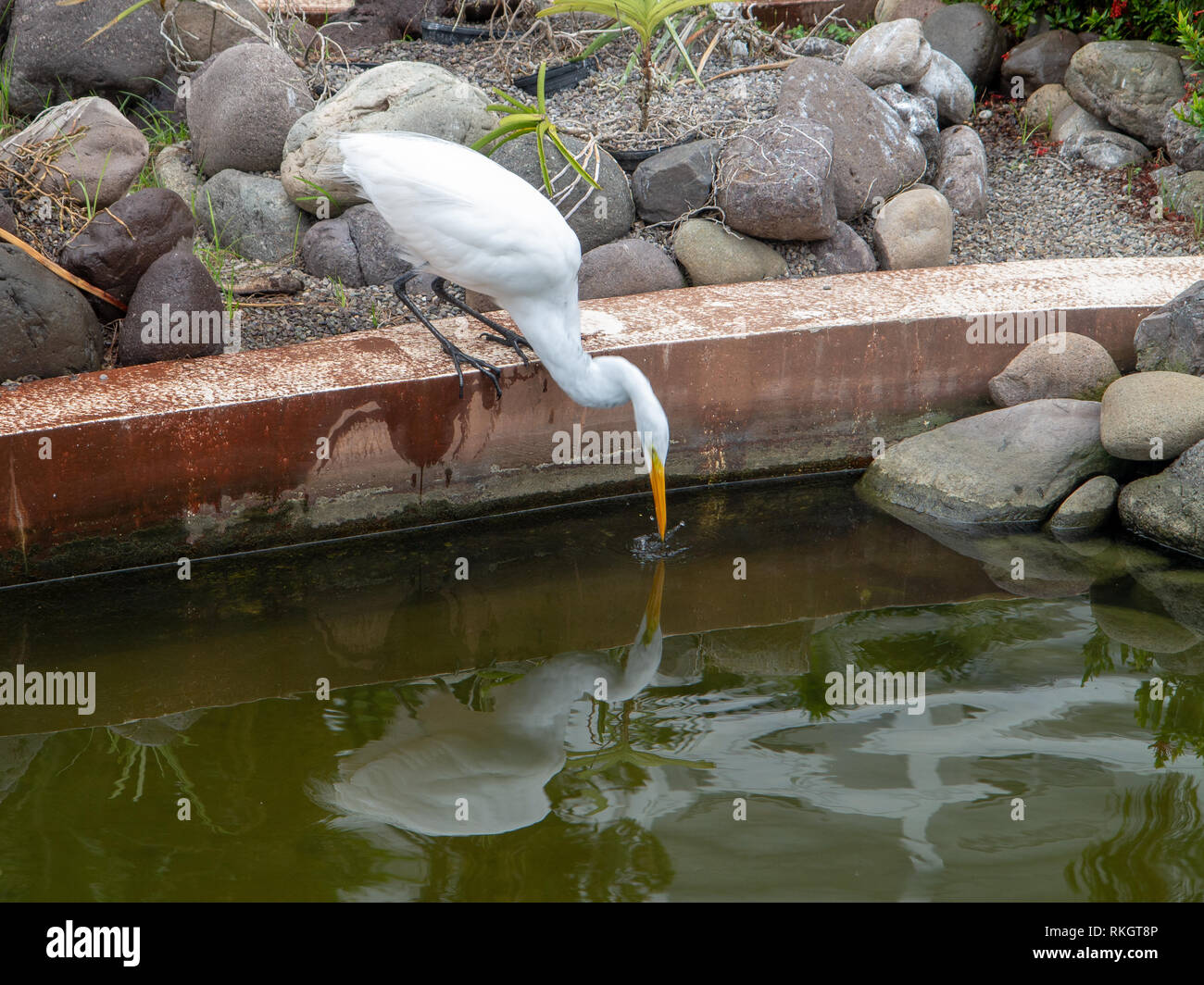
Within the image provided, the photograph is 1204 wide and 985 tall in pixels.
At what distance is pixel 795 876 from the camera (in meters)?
2.70

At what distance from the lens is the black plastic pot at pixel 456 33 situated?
22.5 ft

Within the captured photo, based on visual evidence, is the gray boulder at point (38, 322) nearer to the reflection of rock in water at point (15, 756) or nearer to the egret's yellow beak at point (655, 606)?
the reflection of rock in water at point (15, 756)

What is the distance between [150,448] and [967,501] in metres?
3.00

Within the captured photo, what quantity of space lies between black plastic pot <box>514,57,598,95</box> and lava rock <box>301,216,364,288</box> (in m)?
1.61

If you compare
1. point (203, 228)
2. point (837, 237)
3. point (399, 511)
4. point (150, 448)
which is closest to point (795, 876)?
point (399, 511)

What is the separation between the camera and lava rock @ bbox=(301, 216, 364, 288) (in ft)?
16.6

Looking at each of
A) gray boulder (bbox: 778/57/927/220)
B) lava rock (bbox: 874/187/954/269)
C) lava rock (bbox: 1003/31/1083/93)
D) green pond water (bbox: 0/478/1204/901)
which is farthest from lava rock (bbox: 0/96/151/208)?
lava rock (bbox: 1003/31/1083/93)

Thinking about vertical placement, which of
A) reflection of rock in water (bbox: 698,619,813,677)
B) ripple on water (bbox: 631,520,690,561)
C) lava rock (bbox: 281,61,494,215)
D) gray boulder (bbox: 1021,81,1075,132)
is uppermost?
gray boulder (bbox: 1021,81,1075,132)

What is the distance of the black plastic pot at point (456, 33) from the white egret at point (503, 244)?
10.8 feet

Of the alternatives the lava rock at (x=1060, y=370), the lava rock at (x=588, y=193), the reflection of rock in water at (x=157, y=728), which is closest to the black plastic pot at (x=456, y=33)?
the lava rock at (x=588, y=193)

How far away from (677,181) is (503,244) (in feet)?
6.03

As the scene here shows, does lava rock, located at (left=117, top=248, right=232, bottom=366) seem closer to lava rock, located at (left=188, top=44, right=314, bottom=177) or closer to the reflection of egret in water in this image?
Result: lava rock, located at (left=188, top=44, right=314, bottom=177)

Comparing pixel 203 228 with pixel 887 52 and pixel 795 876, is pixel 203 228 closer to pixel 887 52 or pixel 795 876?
pixel 887 52

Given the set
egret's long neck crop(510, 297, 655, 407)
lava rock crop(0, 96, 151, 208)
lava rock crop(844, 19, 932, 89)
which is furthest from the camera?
lava rock crop(844, 19, 932, 89)
